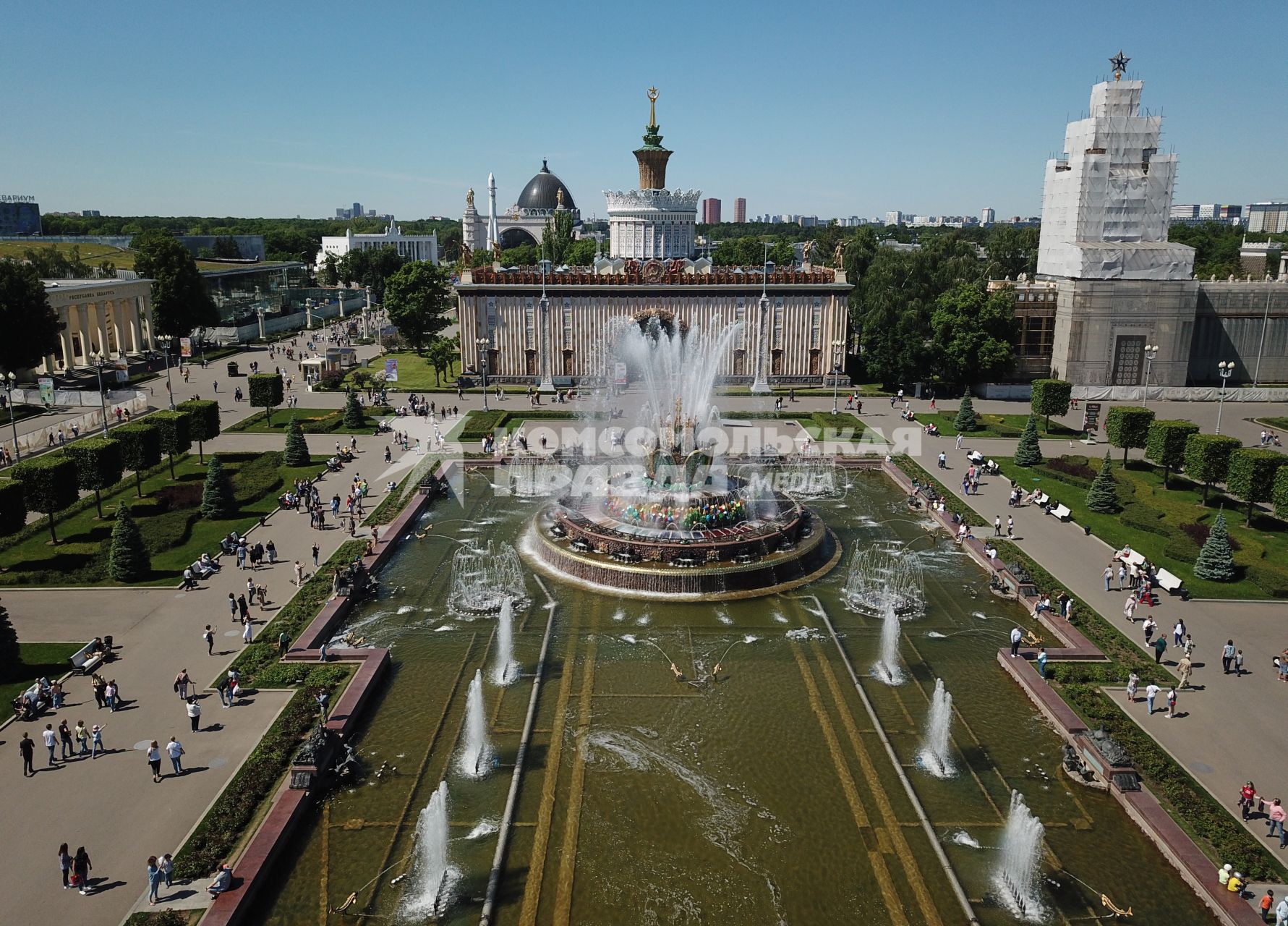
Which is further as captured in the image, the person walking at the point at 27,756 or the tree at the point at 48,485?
the tree at the point at 48,485

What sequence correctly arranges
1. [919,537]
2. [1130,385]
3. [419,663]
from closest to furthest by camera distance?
1. [419,663]
2. [919,537]
3. [1130,385]

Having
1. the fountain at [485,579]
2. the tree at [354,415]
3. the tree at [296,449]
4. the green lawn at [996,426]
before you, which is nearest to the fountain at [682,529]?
the fountain at [485,579]

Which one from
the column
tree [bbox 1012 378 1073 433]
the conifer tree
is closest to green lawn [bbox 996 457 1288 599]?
tree [bbox 1012 378 1073 433]

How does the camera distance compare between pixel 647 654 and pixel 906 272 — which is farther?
pixel 906 272

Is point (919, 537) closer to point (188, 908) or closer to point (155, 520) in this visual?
point (188, 908)

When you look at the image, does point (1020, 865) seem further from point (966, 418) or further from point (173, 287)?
point (173, 287)

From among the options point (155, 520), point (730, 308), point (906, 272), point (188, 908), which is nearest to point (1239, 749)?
point (188, 908)

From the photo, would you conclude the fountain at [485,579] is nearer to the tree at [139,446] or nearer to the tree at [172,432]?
the tree at [139,446]

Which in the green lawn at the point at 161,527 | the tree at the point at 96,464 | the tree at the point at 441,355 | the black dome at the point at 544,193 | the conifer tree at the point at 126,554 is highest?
the black dome at the point at 544,193
